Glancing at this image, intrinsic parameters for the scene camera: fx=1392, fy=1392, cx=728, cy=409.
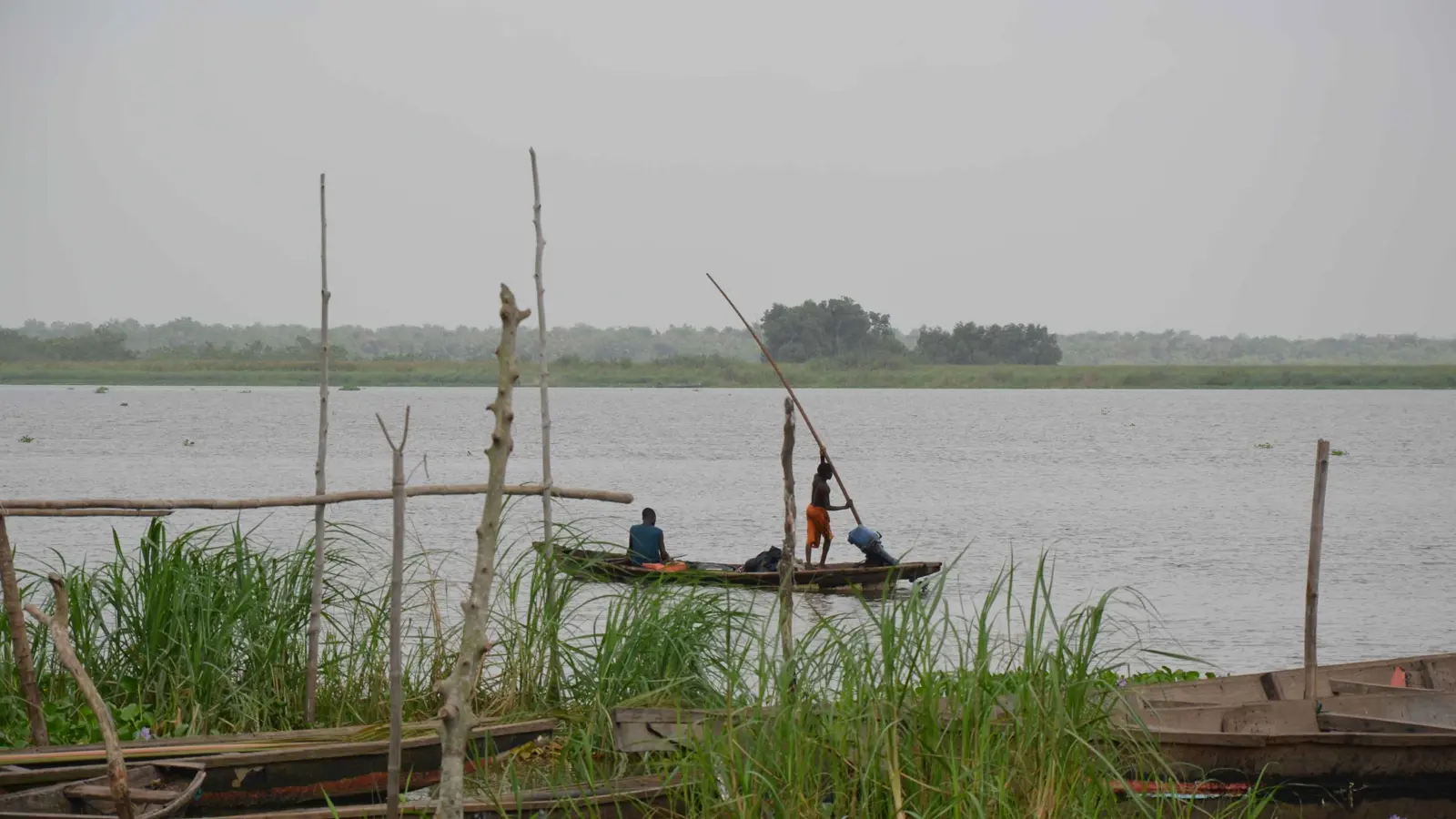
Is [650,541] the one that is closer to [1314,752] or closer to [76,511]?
[1314,752]

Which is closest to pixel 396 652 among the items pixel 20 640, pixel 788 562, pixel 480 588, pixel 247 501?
pixel 480 588

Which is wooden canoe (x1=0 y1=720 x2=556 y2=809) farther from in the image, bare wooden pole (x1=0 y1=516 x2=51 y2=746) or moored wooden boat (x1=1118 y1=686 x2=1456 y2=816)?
moored wooden boat (x1=1118 y1=686 x2=1456 y2=816)

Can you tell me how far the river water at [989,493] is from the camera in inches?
791

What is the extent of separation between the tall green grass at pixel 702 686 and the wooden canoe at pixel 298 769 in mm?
330

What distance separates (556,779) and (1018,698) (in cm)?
205

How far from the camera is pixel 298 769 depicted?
589 cm

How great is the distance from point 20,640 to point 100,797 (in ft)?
3.58

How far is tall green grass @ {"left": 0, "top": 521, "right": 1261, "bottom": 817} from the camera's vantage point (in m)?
5.01

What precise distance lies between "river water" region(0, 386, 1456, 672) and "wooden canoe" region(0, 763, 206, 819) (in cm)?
412

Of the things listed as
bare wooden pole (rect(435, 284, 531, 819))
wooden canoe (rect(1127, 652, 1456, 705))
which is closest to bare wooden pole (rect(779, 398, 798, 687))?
bare wooden pole (rect(435, 284, 531, 819))

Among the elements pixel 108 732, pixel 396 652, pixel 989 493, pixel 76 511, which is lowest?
pixel 989 493

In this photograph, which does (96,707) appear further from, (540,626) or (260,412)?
(260,412)

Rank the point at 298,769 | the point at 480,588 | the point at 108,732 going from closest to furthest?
the point at 480,588, the point at 108,732, the point at 298,769

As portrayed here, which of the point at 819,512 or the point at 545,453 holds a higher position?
the point at 545,453
